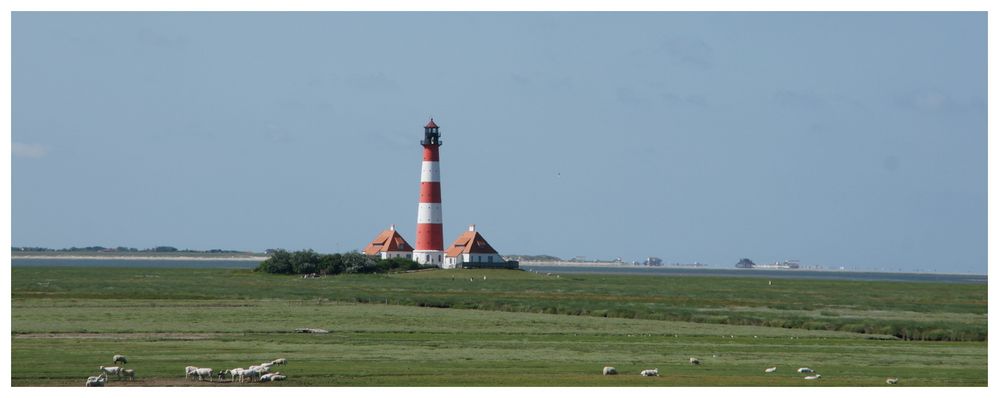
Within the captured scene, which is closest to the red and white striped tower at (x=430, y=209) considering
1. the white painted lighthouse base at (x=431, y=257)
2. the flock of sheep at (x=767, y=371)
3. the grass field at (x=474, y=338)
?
the white painted lighthouse base at (x=431, y=257)

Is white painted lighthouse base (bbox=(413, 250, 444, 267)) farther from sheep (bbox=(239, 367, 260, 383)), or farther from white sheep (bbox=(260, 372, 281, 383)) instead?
sheep (bbox=(239, 367, 260, 383))

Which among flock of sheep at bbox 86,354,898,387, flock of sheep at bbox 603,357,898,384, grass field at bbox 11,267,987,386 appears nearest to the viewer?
flock of sheep at bbox 86,354,898,387

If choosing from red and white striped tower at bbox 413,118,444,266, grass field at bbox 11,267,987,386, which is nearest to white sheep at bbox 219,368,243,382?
grass field at bbox 11,267,987,386

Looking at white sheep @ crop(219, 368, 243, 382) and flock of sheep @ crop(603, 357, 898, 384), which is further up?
white sheep @ crop(219, 368, 243, 382)

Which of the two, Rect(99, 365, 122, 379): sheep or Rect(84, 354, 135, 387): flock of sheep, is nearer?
Rect(84, 354, 135, 387): flock of sheep

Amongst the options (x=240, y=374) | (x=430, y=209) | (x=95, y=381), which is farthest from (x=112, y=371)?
(x=430, y=209)

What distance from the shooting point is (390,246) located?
→ 128 m

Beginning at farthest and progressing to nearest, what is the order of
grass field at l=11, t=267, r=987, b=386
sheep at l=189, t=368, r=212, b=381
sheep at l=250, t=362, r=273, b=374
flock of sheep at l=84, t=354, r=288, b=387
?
grass field at l=11, t=267, r=987, b=386 → sheep at l=250, t=362, r=273, b=374 → sheep at l=189, t=368, r=212, b=381 → flock of sheep at l=84, t=354, r=288, b=387

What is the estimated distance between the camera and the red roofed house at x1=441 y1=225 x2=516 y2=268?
4734 inches

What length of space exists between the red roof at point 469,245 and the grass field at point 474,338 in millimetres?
43798

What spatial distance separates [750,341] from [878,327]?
878cm

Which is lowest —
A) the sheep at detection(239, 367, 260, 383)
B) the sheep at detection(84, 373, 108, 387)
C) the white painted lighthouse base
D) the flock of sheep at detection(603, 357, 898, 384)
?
the flock of sheep at detection(603, 357, 898, 384)

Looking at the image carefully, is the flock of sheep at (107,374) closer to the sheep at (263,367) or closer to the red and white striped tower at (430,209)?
the sheep at (263,367)
